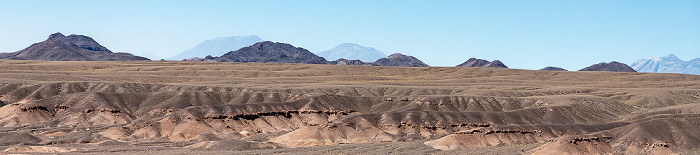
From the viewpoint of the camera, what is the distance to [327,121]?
131 metres

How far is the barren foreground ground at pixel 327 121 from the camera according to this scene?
99062 mm

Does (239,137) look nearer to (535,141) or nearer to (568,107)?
(535,141)

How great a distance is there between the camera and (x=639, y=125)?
340 ft

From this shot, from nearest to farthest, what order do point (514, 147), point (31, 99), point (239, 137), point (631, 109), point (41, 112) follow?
point (514, 147), point (239, 137), point (41, 112), point (31, 99), point (631, 109)

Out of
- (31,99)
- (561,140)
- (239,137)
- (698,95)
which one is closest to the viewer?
(561,140)

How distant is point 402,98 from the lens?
487ft

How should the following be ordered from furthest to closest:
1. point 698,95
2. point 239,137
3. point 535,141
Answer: point 698,95, point 239,137, point 535,141

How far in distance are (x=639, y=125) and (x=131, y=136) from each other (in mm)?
70499

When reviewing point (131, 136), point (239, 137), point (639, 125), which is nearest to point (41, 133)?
point (131, 136)

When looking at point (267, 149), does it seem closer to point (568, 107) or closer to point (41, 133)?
point (41, 133)

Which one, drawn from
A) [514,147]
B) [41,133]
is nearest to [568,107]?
[514,147]

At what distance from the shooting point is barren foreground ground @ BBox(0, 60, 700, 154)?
3900 inches

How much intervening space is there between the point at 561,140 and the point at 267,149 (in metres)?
36.4

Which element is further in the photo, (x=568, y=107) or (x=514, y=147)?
(x=568, y=107)
